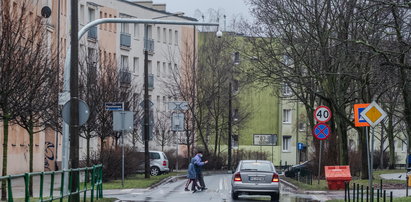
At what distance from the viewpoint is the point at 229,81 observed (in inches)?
2995

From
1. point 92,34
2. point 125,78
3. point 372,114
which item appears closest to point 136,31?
point 92,34

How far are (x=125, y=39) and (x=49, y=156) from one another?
18.2m

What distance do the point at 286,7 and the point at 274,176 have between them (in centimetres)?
1483

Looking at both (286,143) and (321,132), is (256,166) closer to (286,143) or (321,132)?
(321,132)

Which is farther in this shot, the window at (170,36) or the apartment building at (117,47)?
the window at (170,36)

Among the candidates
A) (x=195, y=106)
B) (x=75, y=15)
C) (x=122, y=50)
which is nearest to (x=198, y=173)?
(x=75, y=15)

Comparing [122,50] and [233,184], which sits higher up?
[122,50]

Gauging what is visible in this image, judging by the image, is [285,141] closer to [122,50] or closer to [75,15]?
[122,50]

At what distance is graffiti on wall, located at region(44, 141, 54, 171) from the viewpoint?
2268 inches

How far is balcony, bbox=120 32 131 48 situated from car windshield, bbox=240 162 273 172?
4393 cm

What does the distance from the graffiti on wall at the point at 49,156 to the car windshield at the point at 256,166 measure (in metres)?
29.0

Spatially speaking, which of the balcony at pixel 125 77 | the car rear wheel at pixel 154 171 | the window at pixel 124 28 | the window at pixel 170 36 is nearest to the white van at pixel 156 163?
the car rear wheel at pixel 154 171

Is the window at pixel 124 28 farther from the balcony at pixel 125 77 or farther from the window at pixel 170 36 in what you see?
the balcony at pixel 125 77

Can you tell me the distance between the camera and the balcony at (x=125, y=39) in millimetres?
73500
